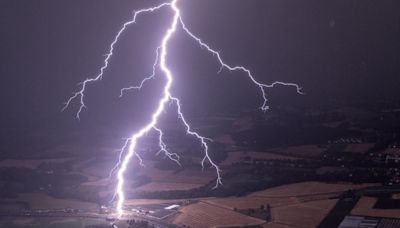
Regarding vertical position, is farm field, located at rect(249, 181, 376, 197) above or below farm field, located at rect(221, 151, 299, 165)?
below

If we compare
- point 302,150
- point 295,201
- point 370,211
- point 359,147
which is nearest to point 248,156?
point 302,150

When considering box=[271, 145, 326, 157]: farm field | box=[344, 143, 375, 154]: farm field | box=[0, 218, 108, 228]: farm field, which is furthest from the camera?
box=[271, 145, 326, 157]: farm field

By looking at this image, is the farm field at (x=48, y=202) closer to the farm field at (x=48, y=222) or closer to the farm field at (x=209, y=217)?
the farm field at (x=48, y=222)

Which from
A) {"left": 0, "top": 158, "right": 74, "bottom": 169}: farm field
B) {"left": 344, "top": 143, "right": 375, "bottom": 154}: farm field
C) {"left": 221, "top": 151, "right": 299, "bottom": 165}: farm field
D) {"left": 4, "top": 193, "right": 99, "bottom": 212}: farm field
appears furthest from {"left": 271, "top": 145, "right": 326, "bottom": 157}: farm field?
{"left": 4, "top": 193, "right": 99, "bottom": 212}: farm field

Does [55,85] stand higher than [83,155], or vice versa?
[55,85]

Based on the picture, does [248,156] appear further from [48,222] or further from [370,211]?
[48,222]

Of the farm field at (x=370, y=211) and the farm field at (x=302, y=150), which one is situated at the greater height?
the farm field at (x=302, y=150)

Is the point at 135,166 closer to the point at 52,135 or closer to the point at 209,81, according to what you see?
the point at 52,135

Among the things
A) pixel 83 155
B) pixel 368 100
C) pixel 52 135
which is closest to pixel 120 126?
pixel 52 135

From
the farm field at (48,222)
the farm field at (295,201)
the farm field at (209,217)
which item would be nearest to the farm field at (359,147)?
the farm field at (295,201)

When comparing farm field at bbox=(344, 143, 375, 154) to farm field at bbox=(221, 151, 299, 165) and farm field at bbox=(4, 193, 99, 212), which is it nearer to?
farm field at bbox=(221, 151, 299, 165)

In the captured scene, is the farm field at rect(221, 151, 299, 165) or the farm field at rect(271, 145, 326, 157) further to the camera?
the farm field at rect(271, 145, 326, 157)
